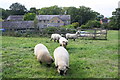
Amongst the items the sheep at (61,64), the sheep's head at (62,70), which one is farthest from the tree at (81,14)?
the sheep's head at (62,70)

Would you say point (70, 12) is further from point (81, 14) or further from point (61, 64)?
point (61, 64)

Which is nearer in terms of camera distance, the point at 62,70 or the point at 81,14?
the point at 62,70

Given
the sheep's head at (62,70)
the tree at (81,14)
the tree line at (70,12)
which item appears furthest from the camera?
the tree at (81,14)

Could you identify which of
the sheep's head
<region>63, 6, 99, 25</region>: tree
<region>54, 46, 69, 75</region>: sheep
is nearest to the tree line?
<region>63, 6, 99, 25</region>: tree

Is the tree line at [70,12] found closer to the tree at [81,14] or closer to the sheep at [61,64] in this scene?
the tree at [81,14]

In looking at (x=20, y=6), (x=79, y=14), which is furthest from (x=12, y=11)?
(x=79, y=14)

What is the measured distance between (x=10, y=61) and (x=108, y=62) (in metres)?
4.61

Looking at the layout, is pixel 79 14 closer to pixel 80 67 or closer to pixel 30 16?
pixel 30 16

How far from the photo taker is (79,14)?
67188 millimetres

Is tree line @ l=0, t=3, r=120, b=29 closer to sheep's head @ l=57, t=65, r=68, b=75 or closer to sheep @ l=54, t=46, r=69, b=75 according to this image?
sheep @ l=54, t=46, r=69, b=75

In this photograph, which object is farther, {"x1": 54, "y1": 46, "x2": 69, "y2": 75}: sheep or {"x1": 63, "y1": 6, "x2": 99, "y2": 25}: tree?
{"x1": 63, "y1": 6, "x2": 99, "y2": 25}: tree

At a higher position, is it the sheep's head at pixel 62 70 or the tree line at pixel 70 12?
the tree line at pixel 70 12

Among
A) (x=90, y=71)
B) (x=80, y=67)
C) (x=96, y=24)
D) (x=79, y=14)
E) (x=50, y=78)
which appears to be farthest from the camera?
(x=79, y=14)

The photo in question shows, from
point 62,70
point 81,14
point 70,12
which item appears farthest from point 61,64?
point 70,12
